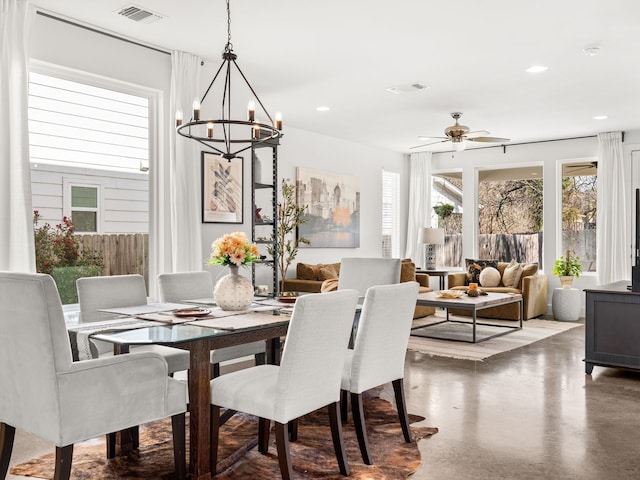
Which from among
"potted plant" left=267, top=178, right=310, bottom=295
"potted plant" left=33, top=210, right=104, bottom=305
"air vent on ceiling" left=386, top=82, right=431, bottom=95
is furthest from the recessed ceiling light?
"potted plant" left=33, top=210, right=104, bottom=305

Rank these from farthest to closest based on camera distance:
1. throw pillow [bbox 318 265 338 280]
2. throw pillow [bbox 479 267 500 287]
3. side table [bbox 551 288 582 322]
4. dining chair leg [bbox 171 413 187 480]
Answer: throw pillow [bbox 479 267 500 287] → side table [bbox 551 288 582 322] → throw pillow [bbox 318 265 338 280] → dining chair leg [bbox 171 413 187 480]

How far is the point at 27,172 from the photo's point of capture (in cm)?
380

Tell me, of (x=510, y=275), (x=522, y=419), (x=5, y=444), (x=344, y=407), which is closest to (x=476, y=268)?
(x=510, y=275)

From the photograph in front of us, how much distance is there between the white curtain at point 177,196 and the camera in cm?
475

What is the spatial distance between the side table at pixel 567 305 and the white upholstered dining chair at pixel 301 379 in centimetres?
615

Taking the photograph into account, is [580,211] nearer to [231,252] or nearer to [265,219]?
[265,219]

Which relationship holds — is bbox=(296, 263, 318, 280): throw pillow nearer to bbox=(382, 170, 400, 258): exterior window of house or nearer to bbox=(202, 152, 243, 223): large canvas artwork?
bbox=(202, 152, 243, 223): large canvas artwork

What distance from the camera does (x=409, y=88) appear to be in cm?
580

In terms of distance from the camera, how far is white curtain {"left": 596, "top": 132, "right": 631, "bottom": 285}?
797 centimetres

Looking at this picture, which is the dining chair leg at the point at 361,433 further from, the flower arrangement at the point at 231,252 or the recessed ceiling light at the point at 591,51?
the recessed ceiling light at the point at 591,51

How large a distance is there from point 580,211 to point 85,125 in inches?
280

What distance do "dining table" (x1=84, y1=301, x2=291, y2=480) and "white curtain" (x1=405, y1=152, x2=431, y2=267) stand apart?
7.16 metres

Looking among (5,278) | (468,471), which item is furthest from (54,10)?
(468,471)

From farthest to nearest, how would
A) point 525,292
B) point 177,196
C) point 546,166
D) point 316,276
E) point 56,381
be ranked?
point 546,166 → point 525,292 → point 316,276 → point 177,196 → point 56,381
